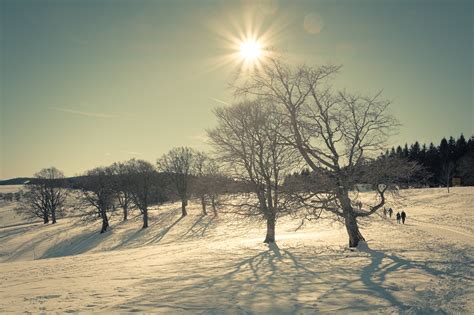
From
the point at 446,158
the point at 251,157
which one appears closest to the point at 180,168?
the point at 251,157

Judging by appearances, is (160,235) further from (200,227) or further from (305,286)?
(305,286)

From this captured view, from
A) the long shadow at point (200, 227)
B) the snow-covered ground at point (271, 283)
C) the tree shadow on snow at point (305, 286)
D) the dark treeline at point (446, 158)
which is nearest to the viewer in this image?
the tree shadow on snow at point (305, 286)

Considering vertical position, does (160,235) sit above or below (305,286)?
below

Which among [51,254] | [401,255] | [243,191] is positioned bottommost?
[51,254]

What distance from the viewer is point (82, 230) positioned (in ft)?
155

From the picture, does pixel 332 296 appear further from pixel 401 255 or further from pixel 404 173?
pixel 404 173

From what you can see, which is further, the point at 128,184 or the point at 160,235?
the point at 128,184

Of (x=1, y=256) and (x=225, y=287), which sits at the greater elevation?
(x=225, y=287)

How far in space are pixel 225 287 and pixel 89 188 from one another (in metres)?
44.5

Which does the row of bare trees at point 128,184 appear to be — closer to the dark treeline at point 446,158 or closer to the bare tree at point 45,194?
the bare tree at point 45,194

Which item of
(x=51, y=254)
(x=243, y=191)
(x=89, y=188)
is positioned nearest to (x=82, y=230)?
(x=89, y=188)

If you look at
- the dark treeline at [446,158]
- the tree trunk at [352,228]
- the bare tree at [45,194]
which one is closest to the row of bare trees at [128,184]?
the bare tree at [45,194]

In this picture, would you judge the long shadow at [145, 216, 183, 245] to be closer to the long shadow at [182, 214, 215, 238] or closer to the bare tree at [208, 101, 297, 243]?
the long shadow at [182, 214, 215, 238]

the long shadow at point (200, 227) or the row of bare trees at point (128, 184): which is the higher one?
the row of bare trees at point (128, 184)
